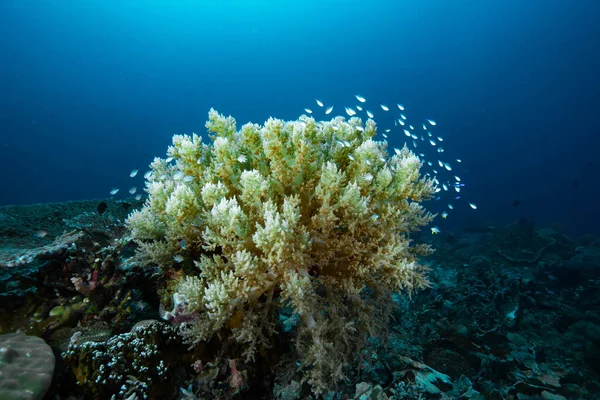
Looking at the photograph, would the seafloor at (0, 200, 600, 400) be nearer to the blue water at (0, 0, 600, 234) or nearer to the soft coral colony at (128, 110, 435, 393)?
the soft coral colony at (128, 110, 435, 393)

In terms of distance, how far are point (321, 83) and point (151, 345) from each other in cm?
13597

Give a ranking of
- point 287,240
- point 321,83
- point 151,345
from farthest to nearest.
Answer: point 321,83
point 151,345
point 287,240

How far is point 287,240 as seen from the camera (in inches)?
98.1

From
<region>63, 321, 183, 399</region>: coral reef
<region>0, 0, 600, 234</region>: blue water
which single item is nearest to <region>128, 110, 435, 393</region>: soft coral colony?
<region>63, 321, 183, 399</region>: coral reef

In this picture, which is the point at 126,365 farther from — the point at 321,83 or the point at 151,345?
the point at 321,83

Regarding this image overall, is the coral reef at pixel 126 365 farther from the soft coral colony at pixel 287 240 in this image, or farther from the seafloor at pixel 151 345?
the soft coral colony at pixel 287 240

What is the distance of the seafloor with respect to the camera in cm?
249

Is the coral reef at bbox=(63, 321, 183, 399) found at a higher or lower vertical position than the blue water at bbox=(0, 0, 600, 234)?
lower

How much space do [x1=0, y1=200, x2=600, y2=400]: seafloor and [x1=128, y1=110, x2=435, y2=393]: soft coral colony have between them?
0.31 meters

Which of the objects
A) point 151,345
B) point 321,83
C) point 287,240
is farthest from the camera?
point 321,83

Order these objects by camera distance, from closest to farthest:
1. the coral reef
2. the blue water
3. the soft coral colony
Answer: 1. the coral reef
2. the soft coral colony
3. the blue water

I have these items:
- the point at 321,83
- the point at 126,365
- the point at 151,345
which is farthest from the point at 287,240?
the point at 321,83

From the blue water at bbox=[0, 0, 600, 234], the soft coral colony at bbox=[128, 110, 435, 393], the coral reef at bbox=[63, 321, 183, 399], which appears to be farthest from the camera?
the blue water at bbox=[0, 0, 600, 234]

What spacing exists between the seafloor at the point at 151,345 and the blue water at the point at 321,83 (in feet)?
257
